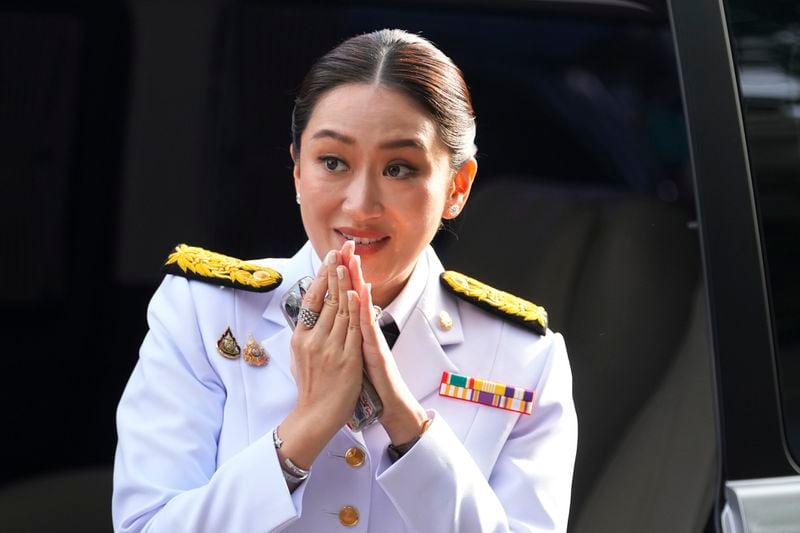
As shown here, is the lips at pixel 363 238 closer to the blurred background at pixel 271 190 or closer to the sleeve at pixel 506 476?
the blurred background at pixel 271 190

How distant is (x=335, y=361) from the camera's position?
1.58 metres

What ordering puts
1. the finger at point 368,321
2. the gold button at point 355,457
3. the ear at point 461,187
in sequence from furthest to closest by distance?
the ear at point 461,187, the gold button at point 355,457, the finger at point 368,321

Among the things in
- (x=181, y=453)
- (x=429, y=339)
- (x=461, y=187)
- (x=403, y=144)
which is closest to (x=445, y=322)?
(x=429, y=339)

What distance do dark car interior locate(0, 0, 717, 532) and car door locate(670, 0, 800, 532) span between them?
0.03 metres

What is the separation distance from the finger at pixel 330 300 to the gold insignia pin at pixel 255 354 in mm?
166

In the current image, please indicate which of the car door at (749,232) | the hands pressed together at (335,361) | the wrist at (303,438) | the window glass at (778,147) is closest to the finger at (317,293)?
the hands pressed together at (335,361)

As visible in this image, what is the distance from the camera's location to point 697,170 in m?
1.85

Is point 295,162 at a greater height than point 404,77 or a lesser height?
lesser

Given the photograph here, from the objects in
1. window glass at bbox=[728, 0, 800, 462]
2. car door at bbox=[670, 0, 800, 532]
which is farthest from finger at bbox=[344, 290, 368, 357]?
window glass at bbox=[728, 0, 800, 462]

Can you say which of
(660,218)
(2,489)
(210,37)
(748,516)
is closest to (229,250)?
(210,37)

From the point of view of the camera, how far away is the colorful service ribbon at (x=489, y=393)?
1754mm

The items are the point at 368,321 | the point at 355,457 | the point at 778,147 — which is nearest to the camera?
the point at 368,321

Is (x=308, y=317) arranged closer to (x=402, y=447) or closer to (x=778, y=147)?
(x=402, y=447)

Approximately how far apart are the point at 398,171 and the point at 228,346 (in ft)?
1.16
